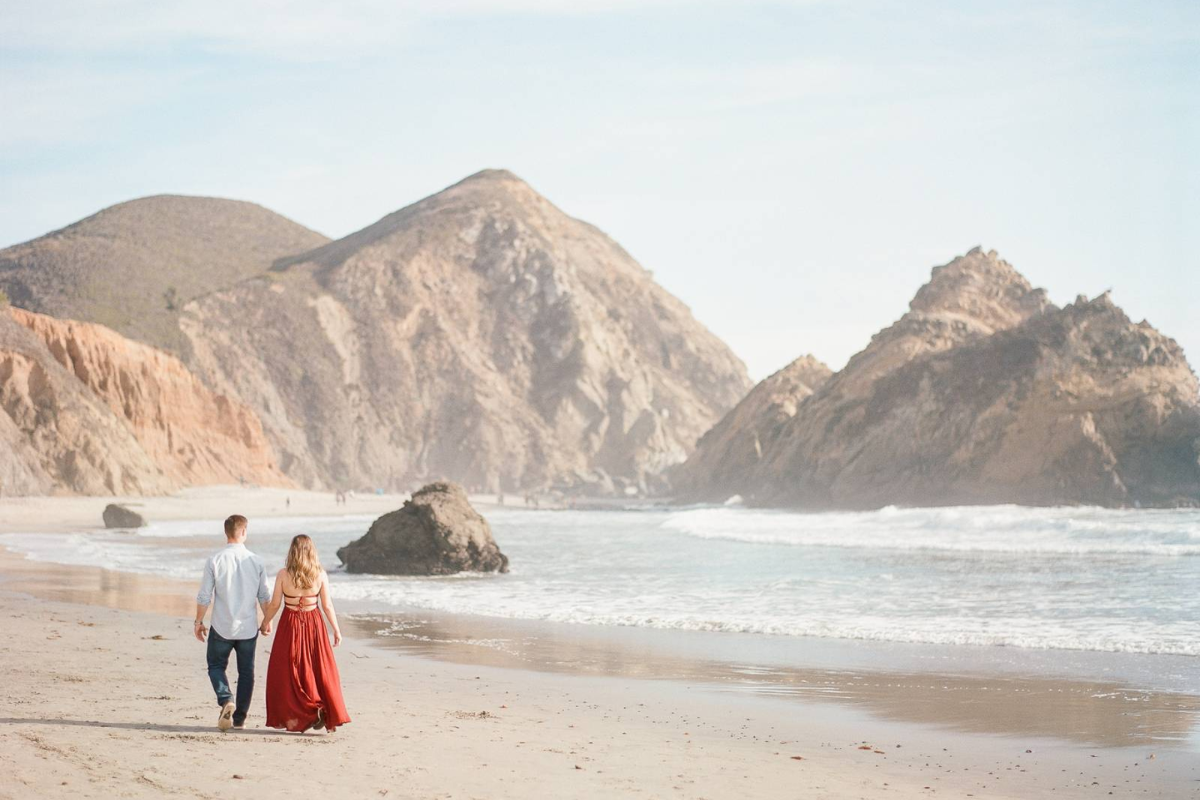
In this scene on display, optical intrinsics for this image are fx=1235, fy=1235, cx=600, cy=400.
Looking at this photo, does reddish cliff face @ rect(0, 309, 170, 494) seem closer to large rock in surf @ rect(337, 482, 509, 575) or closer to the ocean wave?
the ocean wave

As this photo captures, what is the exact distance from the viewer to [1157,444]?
48312 millimetres

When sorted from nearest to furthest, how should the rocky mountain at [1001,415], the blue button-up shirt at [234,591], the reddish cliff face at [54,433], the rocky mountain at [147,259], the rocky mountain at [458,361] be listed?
the blue button-up shirt at [234,591], the rocky mountain at [1001,415], the reddish cliff face at [54,433], the rocky mountain at [147,259], the rocky mountain at [458,361]

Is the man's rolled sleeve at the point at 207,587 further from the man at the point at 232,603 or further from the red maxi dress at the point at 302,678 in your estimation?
the red maxi dress at the point at 302,678

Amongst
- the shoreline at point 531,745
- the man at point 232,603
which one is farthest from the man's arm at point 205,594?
the shoreline at point 531,745

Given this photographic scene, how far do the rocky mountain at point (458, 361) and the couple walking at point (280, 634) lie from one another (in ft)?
268

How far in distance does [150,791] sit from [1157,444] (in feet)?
159

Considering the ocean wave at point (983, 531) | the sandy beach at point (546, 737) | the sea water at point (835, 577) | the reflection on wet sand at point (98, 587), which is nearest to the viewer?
the sandy beach at point (546, 737)

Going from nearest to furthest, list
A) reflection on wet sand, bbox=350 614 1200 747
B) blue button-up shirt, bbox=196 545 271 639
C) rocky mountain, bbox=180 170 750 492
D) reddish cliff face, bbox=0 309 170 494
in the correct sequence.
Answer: blue button-up shirt, bbox=196 545 271 639 → reflection on wet sand, bbox=350 614 1200 747 → reddish cliff face, bbox=0 309 170 494 → rocky mountain, bbox=180 170 750 492

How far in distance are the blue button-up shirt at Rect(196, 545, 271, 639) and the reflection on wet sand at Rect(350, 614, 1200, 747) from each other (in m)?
4.23

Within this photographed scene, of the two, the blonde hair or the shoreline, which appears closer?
the shoreline

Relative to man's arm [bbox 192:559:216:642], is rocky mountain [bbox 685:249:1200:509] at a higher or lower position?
higher

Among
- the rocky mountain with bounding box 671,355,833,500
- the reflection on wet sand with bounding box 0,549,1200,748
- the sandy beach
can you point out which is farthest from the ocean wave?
the rocky mountain with bounding box 671,355,833,500

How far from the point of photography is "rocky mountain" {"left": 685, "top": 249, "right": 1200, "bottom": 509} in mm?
48344

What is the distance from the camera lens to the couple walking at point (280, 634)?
7.90 meters
